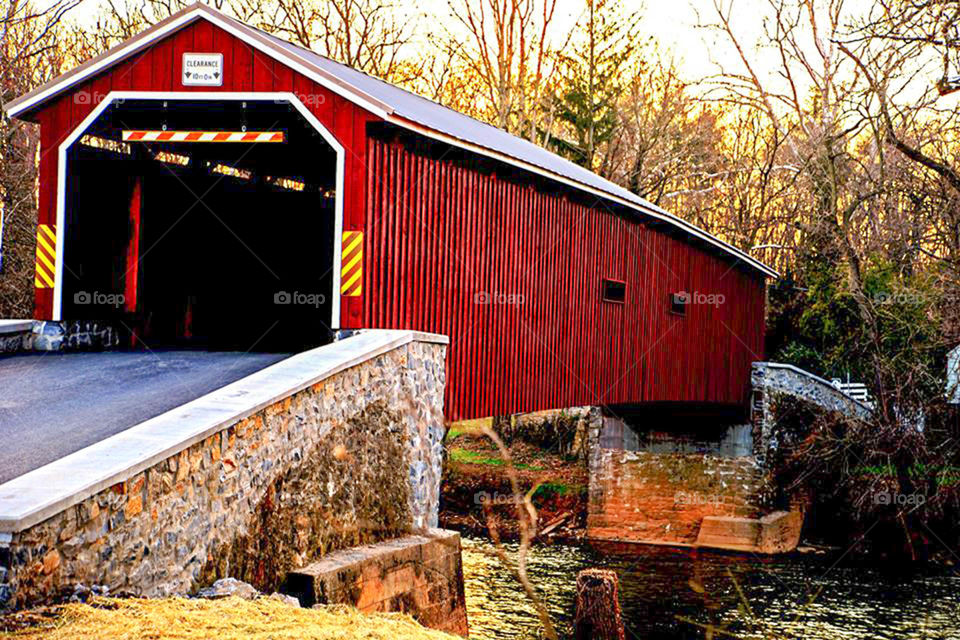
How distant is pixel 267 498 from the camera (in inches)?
276

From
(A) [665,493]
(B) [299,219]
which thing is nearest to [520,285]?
(B) [299,219]

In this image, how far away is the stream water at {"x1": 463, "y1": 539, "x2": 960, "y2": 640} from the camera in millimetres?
14789

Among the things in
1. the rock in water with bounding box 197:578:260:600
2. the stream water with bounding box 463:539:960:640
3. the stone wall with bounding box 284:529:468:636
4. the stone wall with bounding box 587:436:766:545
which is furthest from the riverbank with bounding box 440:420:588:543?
the rock in water with bounding box 197:578:260:600

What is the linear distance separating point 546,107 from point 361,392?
22541mm

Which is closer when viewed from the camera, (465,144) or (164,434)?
(164,434)

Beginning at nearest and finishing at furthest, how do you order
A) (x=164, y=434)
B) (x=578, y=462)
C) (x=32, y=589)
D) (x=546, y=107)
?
(x=32, y=589) → (x=164, y=434) → (x=578, y=462) → (x=546, y=107)

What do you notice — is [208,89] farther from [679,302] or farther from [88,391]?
[679,302]

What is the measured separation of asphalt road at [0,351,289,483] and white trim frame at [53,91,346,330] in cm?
77

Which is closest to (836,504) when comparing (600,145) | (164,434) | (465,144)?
(600,145)

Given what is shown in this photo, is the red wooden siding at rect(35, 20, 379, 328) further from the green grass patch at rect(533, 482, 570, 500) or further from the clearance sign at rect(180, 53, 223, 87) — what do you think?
the green grass patch at rect(533, 482, 570, 500)

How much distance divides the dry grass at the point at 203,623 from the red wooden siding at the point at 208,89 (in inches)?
181

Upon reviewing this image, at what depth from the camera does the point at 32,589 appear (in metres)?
4.68

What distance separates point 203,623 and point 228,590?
3.33 feet

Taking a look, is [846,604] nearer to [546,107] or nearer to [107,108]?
[107,108]
